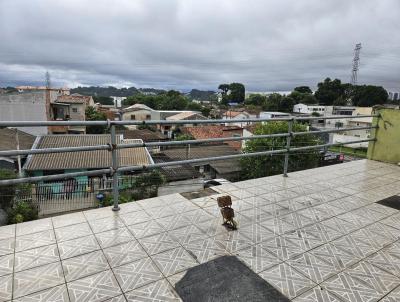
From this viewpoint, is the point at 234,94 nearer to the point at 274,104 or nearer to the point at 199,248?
the point at 274,104

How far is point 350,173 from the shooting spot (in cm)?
469

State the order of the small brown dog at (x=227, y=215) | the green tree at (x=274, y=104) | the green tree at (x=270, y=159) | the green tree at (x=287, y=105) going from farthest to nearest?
the green tree at (x=274, y=104), the green tree at (x=287, y=105), the green tree at (x=270, y=159), the small brown dog at (x=227, y=215)

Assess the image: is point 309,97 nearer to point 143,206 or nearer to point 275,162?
point 275,162

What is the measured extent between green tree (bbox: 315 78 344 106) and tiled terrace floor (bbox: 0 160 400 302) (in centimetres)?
7674

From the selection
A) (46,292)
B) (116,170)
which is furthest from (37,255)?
(116,170)

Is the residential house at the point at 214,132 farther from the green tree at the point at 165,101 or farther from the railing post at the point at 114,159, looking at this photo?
the green tree at the point at 165,101

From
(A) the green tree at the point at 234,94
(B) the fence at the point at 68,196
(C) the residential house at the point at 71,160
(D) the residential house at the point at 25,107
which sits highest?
(A) the green tree at the point at 234,94

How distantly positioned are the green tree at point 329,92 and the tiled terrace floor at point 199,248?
76.7 meters

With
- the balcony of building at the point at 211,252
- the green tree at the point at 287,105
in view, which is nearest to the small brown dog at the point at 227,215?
the balcony of building at the point at 211,252

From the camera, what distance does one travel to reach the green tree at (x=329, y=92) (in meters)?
72.0

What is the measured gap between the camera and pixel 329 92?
72062 mm

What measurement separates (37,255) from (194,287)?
50.0 inches

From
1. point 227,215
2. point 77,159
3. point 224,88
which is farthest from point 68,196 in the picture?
point 224,88

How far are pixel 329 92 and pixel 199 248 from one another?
259 ft
